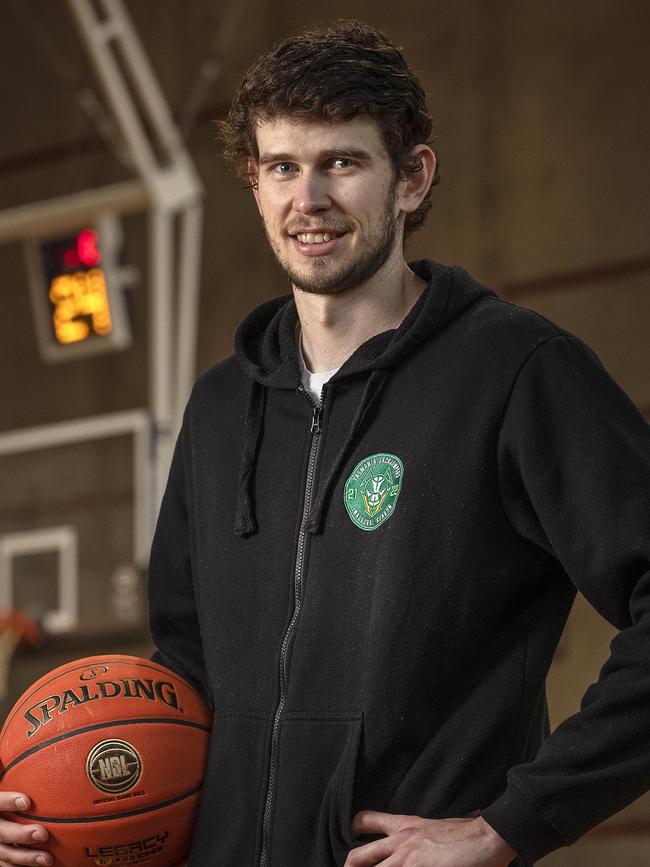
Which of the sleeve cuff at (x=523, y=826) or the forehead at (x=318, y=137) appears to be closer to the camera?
the sleeve cuff at (x=523, y=826)

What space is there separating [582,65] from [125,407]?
127 inches

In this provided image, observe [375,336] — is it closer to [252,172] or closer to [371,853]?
[252,172]

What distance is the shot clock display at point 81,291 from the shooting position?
6602mm

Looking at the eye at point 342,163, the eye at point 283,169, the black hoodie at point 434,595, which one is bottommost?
the black hoodie at point 434,595

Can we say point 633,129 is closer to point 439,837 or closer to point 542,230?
point 542,230

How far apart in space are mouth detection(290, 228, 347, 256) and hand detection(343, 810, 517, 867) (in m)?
0.80

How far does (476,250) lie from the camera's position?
7.20 m

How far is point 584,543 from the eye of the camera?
1844 mm

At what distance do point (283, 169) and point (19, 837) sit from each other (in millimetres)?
1039

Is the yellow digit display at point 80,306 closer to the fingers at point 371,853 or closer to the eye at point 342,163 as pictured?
the eye at point 342,163

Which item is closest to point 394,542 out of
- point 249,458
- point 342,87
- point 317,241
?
point 249,458

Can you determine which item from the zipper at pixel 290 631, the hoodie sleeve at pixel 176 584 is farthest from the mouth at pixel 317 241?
the hoodie sleeve at pixel 176 584

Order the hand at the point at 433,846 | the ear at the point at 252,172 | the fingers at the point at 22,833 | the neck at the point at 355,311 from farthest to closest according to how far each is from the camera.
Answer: the ear at the point at 252,172 → the neck at the point at 355,311 → the fingers at the point at 22,833 → the hand at the point at 433,846

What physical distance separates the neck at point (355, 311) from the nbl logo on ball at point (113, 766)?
65 centimetres
